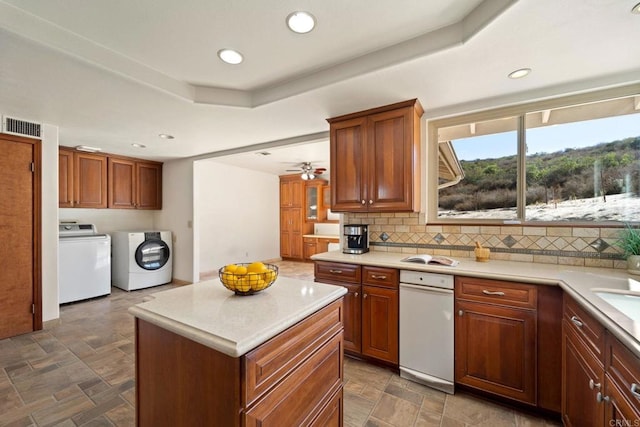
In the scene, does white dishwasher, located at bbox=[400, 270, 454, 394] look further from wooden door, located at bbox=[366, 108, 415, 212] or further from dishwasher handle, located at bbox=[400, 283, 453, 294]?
wooden door, located at bbox=[366, 108, 415, 212]

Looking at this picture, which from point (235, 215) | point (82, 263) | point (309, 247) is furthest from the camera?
point (309, 247)

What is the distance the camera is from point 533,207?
90.0 inches

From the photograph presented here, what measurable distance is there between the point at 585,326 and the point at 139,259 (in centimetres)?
538

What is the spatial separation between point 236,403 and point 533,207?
2610 mm

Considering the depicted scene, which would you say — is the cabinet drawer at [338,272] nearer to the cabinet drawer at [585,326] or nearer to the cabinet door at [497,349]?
the cabinet door at [497,349]

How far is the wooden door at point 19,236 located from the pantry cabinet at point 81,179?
113cm

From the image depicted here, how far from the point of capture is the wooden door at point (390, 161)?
2369 millimetres

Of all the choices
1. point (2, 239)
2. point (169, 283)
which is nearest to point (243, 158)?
point (169, 283)

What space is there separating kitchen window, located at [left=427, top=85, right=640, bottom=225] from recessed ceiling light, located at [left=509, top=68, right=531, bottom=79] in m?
0.45

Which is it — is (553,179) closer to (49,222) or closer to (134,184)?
(49,222)

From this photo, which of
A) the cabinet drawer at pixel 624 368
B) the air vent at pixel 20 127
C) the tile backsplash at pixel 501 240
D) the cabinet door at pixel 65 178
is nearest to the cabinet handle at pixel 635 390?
the cabinet drawer at pixel 624 368

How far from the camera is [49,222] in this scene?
308 cm

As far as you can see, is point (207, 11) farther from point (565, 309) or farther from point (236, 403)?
point (565, 309)

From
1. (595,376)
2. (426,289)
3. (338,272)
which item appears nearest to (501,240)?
(426,289)
